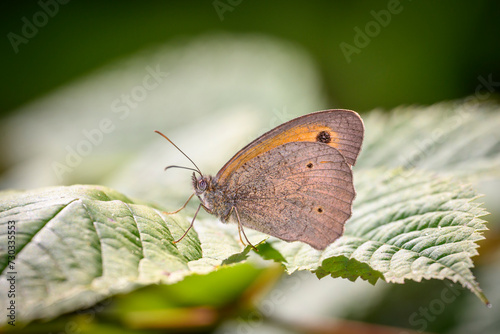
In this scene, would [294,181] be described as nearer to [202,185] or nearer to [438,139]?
[202,185]

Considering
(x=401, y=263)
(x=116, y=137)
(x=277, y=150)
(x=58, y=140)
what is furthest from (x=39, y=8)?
(x=401, y=263)

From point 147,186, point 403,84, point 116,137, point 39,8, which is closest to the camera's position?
point 147,186

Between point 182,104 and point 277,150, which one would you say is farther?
point 182,104

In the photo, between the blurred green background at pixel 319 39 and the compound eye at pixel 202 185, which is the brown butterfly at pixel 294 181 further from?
the blurred green background at pixel 319 39

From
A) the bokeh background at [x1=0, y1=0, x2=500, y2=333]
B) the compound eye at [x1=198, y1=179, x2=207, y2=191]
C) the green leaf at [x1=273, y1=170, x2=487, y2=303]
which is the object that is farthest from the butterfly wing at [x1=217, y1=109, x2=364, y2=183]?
the bokeh background at [x1=0, y1=0, x2=500, y2=333]

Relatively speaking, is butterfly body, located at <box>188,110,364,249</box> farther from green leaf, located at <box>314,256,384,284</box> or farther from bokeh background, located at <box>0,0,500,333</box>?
bokeh background, located at <box>0,0,500,333</box>

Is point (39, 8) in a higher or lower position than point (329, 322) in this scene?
higher

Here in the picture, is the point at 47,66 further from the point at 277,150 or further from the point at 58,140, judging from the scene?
the point at 277,150
